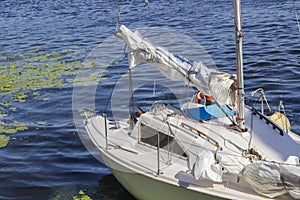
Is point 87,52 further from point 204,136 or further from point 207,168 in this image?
point 207,168

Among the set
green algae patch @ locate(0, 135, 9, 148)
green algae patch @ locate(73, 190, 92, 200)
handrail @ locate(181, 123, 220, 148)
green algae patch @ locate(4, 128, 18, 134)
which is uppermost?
handrail @ locate(181, 123, 220, 148)

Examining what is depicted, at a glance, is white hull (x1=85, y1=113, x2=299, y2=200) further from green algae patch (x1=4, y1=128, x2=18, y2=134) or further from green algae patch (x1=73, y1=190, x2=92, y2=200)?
green algae patch (x1=4, y1=128, x2=18, y2=134)

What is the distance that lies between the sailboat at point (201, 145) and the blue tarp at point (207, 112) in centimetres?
2

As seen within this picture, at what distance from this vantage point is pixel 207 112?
12578 mm

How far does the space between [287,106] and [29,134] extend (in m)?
8.87

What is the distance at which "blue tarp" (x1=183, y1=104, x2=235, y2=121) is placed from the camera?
41.2 feet

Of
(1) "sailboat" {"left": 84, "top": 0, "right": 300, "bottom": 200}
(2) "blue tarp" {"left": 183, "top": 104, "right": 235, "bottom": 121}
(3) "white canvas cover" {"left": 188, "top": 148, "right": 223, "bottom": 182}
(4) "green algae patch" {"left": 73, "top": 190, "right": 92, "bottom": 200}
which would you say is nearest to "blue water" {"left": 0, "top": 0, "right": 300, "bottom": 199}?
(4) "green algae patch" {"left": 73, "top": 190, "right": 92, "bottom": 200}

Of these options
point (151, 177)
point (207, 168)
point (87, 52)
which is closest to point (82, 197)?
point (151, 177)

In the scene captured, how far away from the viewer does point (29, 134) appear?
17312 millimetres

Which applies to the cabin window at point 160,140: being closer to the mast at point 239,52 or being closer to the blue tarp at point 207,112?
the blue tarp at point 207,112

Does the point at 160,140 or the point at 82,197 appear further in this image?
the point at 82,197

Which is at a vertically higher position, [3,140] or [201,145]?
[201,145]

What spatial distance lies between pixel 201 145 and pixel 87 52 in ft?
56.3

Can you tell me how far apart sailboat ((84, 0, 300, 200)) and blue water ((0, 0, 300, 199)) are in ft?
6.10
